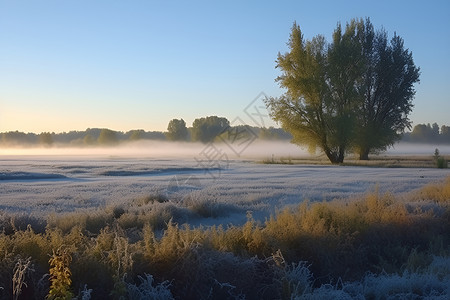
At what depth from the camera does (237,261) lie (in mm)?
8453

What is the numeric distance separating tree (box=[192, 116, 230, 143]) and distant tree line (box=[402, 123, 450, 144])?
227 ft

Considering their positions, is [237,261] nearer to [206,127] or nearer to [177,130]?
[206,127]

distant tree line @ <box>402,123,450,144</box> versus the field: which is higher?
distant tree line @ <box>402,123,450,144</box>

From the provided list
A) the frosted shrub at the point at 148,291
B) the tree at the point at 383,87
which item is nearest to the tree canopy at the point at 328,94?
the tree at the point at 383,87

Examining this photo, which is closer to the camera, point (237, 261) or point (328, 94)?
point (237, 261)

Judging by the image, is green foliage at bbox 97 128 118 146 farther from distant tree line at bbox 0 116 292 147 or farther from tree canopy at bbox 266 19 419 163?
tree canopy at bbox 266 19 419 163

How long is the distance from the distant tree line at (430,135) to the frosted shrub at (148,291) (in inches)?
5476

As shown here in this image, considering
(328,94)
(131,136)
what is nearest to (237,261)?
(328,94)

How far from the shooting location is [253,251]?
31.0ft

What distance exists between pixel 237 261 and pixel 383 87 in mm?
42879

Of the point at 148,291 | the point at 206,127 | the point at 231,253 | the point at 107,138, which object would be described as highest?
the point at 206,127

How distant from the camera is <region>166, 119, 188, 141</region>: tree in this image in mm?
116438

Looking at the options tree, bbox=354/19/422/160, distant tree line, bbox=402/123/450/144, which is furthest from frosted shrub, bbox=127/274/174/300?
distant tree line, bbox=402/123/450/144

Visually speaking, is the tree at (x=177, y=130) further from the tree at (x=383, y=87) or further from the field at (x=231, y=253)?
the field at (x=231, y=253)
